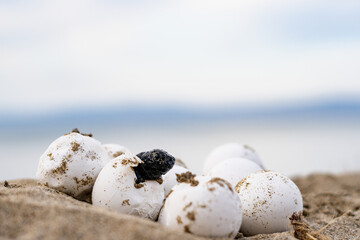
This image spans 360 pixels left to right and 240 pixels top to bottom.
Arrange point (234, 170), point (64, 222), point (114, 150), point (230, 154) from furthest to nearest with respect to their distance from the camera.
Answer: point (230, 154) → point (114, 150) → point (234, 170) → point (64, 222)

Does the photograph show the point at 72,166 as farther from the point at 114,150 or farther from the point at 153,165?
the point at 114,150

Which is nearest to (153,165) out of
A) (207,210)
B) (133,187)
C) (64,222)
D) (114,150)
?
(133,187)

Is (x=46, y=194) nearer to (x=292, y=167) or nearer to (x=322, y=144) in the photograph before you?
(x=292, y=167)

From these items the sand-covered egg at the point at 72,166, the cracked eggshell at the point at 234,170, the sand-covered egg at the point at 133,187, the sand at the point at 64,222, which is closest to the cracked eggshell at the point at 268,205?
the sand at the point at 64,222

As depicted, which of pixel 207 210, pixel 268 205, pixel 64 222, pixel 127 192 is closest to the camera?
pixel 64 222

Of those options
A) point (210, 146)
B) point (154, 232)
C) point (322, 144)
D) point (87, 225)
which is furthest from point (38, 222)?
point (322, 144)

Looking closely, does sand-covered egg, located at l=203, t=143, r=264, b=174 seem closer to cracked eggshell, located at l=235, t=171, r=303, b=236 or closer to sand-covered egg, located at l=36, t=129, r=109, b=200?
cracked eggshell, located at l=235, t=171, r=303, b=236

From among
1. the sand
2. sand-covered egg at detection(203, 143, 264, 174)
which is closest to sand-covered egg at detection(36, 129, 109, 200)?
the sand
